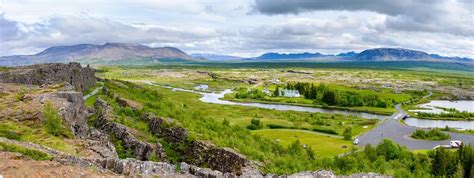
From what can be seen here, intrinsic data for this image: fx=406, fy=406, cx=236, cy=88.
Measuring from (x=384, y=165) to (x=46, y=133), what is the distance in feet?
163

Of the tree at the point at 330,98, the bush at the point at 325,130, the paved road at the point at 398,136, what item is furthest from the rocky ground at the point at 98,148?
the tree at the point at 330,98

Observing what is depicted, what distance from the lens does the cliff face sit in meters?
65.9

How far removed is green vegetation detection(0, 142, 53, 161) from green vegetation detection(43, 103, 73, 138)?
8.96 metres

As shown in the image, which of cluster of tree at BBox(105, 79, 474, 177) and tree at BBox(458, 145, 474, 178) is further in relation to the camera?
tree at BBox(458, 145, 474, 178)

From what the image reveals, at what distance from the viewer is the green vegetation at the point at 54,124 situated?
32062 mm

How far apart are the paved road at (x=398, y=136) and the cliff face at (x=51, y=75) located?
206 ft

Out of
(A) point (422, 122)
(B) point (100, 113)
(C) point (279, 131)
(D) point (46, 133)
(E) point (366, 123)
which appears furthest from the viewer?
(A) point (422, 122)

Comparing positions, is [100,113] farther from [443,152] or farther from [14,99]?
[443,152]

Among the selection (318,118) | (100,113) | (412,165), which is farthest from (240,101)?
(100,113)

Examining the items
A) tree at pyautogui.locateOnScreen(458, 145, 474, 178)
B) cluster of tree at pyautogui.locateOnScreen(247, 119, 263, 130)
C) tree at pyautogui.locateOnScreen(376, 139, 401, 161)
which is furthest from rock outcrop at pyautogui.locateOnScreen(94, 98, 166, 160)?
cluster of tree at pyautogui.locateOnScreen(247, 119, 263, 130)

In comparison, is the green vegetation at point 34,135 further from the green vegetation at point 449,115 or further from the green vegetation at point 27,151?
the green vegetation at point 449,115

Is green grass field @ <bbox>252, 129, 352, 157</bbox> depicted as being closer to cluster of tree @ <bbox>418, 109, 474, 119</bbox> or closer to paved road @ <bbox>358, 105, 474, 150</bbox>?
paved road @ <bbox>358, 105, 474, 150</bbox>

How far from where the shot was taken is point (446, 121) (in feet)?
460

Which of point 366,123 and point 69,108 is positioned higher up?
point 69,108
